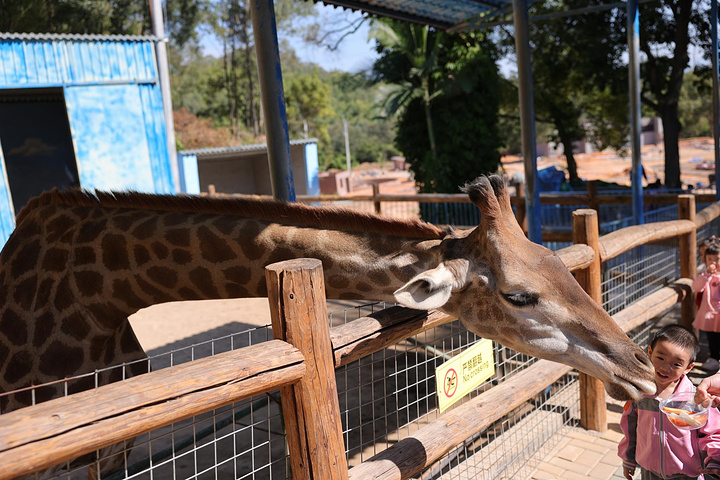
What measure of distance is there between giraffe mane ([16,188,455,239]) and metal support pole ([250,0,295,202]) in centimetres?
97

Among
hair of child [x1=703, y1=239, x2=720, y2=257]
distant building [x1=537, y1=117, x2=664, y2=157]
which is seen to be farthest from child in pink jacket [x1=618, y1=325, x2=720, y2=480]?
distant building [x1=537, y1=117, x2=664, y2=157]

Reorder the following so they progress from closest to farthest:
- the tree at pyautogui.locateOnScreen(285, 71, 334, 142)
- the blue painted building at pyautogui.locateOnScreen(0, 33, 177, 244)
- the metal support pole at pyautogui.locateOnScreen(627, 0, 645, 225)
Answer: the metal support pole at pyautogui.locateOnScreen(627, 0, 645, 225) → the blue painted building at pyautogui.locateOnScreen(0, 33, 177, 244) → the tree at pyautogui.locateOnScreen(285, 71, 334, 142)

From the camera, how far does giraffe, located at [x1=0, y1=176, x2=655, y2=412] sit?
8.64 ft

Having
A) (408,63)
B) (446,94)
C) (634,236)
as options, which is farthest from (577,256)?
(408,63)

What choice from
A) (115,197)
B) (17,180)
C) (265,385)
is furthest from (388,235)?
(17,180)

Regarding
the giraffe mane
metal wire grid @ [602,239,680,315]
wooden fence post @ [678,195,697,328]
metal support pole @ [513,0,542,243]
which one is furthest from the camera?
wooden fence post @ [678,195,697,328]

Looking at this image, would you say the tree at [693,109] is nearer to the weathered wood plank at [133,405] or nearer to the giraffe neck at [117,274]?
the giraffe neck at [117,274]

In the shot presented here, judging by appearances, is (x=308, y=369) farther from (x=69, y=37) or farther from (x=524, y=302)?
(x=69, y=37)

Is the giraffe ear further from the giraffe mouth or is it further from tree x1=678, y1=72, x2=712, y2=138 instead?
tree x1=678, y1=72, x2=712, y2=138

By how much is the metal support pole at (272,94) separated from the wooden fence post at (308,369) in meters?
2.25

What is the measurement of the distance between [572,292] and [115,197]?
251 cm

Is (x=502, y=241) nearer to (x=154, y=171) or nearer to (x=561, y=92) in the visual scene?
(x=154, y=171)

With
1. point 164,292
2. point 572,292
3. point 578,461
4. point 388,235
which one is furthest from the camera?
point 578,461

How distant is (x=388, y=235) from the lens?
9.78 feet
